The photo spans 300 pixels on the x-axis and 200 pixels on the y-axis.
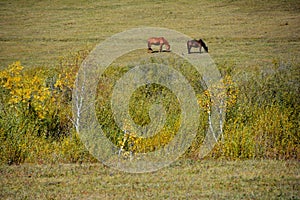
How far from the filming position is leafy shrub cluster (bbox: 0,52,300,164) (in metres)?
10.2

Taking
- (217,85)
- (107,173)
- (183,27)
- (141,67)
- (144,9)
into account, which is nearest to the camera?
(107,173)

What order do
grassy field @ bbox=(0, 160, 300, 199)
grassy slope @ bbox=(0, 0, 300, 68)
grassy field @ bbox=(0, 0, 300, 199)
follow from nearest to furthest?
grassy field @ bbox=(0, 160, 300, 199), grassy field @ bbox=(0, 0, 300, 199), grassy slope @ bbox=(0, 0, 300, 68)

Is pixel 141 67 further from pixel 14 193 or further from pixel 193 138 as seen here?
pixel 14 193

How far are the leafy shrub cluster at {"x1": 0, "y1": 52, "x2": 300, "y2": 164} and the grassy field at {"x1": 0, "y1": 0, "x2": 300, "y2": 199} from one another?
393 mm

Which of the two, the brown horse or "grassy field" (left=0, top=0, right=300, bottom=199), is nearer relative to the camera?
"grassy field" (left=0, top=0, right=300, bottom=199)

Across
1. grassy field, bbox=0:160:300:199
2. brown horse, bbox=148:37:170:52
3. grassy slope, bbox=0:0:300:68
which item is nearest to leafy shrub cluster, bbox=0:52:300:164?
grassy field, bbox=0:160:300:199

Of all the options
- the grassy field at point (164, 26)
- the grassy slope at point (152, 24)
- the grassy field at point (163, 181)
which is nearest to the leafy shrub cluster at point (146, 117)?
the grassy field at point (164, 26)

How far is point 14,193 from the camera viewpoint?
8125mm

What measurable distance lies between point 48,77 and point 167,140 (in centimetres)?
433

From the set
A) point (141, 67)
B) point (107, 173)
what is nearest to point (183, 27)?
point (141, 67)

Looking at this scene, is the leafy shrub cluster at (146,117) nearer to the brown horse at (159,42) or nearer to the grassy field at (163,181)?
the grassy field at (163,181)

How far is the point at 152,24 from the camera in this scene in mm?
24047

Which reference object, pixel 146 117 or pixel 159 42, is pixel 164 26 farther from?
pixel 146 117

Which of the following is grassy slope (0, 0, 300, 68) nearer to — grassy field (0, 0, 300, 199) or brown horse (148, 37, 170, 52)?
grassy field (0, 0, 300, 199)
